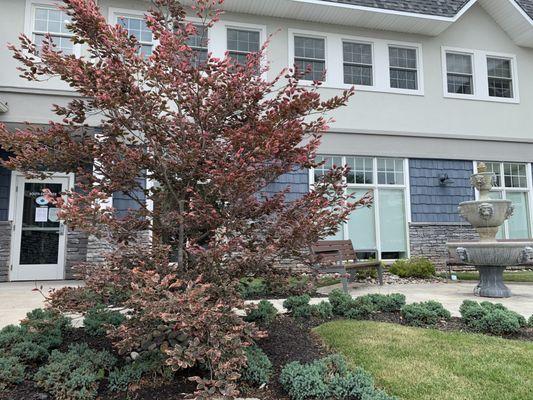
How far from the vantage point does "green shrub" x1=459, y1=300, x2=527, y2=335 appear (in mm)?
3898

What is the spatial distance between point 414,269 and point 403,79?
4.96m

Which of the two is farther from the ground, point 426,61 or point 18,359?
point 426,61

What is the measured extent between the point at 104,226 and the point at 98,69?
41.7 inches

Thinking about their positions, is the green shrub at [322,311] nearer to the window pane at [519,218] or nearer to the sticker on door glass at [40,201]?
the sticker on door glass at [40,201]

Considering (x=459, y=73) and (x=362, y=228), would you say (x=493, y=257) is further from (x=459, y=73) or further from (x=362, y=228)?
(x=459, y=73)

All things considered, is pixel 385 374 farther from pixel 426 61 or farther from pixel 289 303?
pixel 426 61

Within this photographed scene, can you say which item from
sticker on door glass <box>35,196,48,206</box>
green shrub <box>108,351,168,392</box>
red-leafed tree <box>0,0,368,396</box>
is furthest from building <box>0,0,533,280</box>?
green shrub <box>108,351,168,392</box>

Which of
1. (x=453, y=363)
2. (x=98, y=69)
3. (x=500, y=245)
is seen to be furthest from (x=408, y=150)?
(x=98, y=69)

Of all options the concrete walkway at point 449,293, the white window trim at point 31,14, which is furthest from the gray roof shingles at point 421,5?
the concrete walkway at point 449,293

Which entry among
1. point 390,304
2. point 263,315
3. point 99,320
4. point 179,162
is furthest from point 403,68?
point 99,320

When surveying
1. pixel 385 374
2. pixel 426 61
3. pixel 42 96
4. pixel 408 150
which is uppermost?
pixel 426 61

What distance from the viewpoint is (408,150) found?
1045 cm

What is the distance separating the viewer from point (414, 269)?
899cm

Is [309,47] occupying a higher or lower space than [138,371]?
higher
